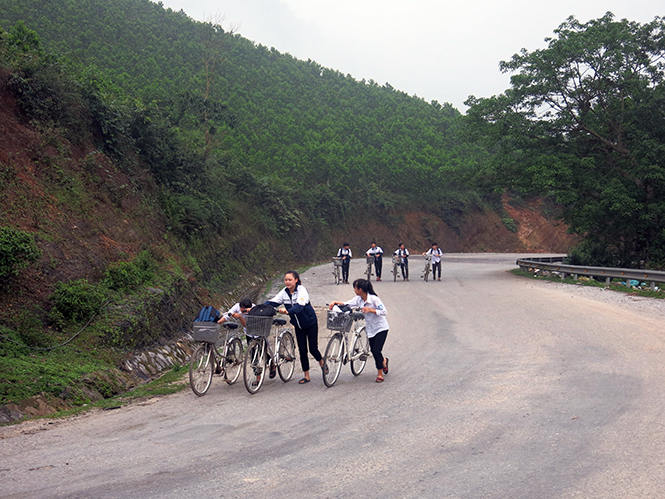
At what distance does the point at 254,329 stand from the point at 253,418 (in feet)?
5.68

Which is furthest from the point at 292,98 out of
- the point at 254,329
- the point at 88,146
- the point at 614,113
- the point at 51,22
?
the point at 254,329

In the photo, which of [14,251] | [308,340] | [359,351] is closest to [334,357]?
[308,340]

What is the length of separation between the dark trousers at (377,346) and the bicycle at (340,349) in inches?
11.9

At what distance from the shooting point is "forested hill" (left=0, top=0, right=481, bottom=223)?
4953 centimetres

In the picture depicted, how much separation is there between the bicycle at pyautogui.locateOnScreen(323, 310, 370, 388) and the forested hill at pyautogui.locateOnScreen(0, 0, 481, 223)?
25.0 m

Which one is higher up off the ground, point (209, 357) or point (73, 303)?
point (73, 303)

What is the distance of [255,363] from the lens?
27.2 ft

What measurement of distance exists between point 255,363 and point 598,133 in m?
24.0

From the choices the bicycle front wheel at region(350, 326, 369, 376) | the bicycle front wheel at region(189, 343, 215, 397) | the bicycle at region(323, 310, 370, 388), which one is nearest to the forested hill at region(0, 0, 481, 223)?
the bicycle front wheel at region(350, 326, 369, 376)

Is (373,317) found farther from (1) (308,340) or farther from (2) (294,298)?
(2) (294,298)

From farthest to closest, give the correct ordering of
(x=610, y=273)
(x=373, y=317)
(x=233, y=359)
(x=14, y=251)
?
(x=610, y=273) → (x=14, y=251) → (x=373, y=317) → (x=233, y=359)

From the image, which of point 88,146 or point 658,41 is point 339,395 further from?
point 658,41

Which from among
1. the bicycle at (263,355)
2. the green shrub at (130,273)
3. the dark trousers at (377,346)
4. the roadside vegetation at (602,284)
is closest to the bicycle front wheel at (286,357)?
the bicycle at (263,355)

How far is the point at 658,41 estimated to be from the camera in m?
24.8
